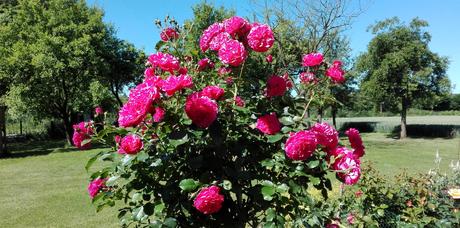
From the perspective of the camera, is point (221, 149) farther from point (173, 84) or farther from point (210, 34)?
point (210, 34)

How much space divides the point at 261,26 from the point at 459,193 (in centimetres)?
339

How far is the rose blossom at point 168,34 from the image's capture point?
2.60 meters

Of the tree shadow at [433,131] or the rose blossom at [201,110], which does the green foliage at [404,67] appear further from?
the rose blossom at [201,110]

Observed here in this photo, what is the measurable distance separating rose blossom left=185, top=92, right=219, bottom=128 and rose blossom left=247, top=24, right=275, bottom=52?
403 mm

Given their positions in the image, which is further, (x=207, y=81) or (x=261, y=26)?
(x=207, y=81)

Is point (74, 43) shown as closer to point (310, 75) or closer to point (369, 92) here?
point (369, 92)

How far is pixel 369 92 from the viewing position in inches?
990

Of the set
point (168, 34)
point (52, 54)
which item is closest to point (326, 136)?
point (168, 34)

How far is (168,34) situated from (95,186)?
3.37 ft

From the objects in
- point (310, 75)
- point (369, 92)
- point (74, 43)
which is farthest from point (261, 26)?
point (369, 92)

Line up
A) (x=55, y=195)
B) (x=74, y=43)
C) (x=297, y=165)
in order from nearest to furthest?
1. (x=297, y=165)
2. (x=55, y=195)
3. (x=74, y=43)

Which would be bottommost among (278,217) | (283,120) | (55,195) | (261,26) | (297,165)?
(55,195)

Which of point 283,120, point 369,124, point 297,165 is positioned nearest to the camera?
point 297,165

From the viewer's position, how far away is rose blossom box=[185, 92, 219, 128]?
1.75 meters
